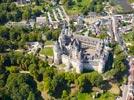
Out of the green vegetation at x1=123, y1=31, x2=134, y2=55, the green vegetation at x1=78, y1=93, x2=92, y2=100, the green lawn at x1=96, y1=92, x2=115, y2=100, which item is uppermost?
the green vegetation at x1=123, y1=31, x2=134, y2=55

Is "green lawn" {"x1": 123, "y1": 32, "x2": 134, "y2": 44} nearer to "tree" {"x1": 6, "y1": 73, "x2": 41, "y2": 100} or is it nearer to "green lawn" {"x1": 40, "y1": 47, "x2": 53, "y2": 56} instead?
"green lawn" {"x1": 40, "y1": 47, "x2": 53, "y2": 56}

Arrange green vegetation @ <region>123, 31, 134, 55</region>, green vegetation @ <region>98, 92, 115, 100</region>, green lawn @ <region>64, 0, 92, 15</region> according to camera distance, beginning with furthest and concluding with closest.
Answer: green lawn @ <region>64, 0, 92, 15</region>, green vegetation @ <region>123, 31, 134, 55</region>, green vegetation @ <region>98, 92, 115, 100</region>

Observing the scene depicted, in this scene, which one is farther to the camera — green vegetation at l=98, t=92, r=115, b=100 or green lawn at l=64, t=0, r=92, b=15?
green lawn at l=64, t=0, r=92, b=15

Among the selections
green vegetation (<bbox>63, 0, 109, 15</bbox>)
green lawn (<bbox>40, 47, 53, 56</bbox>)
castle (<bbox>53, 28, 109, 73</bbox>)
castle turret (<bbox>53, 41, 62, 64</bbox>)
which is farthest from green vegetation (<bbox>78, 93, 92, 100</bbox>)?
green vegetation (<bbox>63, 0, 109, 15</bbox>)

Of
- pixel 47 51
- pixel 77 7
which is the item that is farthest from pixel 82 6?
pixel 47 51

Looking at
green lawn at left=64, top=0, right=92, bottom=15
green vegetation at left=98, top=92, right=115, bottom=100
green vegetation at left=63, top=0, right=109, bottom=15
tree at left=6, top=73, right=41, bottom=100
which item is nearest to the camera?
tree at left=6, top=73, right=41, bottom=100

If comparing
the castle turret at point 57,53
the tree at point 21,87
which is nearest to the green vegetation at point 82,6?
the castle turret at point 57,53
